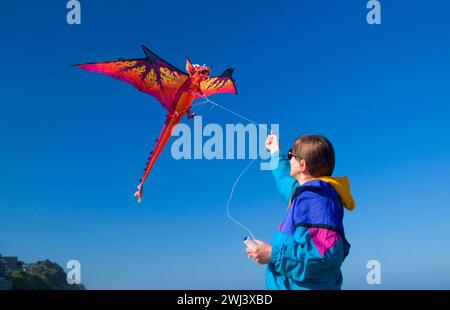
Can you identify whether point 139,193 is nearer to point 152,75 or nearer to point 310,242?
point 152,75

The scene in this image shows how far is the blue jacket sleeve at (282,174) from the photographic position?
3.58 meters

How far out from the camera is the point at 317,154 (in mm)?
2969

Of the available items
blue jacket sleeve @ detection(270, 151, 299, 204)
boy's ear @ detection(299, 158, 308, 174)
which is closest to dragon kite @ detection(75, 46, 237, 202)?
blue jacket sleeve @ detection(270, 151, 299, 204)

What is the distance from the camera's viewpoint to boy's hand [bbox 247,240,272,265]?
2613 millimetres

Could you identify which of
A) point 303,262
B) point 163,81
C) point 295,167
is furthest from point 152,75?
point 303,262

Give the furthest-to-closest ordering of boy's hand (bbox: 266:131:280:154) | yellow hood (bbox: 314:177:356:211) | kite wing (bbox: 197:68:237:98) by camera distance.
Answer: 1. kite wing (bbox: 197:68:237:98)
2. boy's hand (bbox: 266:131:280:154)
3. yellow hood (bbox: 314:177:356:211)

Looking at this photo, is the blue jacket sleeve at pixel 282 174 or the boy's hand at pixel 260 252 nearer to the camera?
the boy's hand at pixel 260 252

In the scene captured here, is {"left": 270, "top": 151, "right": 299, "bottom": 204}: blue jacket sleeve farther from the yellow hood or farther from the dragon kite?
the dragon kite

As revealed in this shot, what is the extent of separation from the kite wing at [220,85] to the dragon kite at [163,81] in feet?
2.40

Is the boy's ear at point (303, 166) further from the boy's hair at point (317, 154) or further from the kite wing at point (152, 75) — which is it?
the kite wing at point (152, 75)

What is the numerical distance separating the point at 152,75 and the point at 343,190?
8.44 metres

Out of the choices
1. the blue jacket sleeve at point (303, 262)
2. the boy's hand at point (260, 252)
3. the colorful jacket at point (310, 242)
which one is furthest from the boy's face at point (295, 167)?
the boy's hand at point (260, 252)

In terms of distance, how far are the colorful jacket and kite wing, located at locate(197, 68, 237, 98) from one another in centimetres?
915
